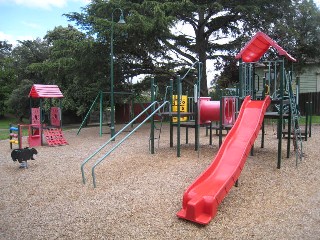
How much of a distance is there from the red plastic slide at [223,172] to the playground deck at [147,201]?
0.19 metres

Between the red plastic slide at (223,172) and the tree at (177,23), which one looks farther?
the tree at (177,23)

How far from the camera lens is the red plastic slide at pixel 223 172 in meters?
4.25

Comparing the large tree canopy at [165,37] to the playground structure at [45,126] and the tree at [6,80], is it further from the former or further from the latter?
the tree at [6,80]

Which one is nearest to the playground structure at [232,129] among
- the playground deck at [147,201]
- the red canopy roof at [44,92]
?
the playground deck at [147,201]

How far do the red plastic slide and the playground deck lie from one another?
187 mm

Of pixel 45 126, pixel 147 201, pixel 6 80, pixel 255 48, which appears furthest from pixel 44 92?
pixel 6 80

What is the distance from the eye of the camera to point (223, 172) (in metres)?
5.20

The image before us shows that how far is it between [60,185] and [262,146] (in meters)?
6.00

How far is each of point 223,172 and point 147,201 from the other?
4.37 feet

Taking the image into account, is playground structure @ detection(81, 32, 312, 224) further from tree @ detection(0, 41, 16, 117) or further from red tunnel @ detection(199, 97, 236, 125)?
tree @ detection(0, 41, 16, 117)

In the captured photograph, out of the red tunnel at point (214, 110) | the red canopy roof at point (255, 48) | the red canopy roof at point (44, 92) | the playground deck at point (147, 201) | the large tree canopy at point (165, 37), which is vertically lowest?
the playground deck at point (147, 201)

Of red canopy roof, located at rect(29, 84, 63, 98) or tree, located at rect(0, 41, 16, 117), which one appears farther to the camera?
tree, located at rect(0, 41, 16, 117)

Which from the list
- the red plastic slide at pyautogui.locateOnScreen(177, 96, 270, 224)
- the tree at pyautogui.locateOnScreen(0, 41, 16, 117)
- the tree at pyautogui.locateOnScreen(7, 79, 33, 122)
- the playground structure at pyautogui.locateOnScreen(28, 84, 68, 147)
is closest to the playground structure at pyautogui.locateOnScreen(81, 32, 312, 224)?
the red plastic slide at pyautogui.locateOnScreen(177, 96, 270, 224)

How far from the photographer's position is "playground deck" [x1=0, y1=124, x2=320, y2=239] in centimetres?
396
